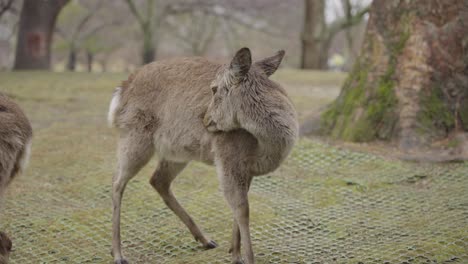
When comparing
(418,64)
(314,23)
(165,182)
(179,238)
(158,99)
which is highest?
(314,23)

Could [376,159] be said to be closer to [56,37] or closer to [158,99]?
[158,99]

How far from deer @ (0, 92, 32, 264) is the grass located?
97 centimetres

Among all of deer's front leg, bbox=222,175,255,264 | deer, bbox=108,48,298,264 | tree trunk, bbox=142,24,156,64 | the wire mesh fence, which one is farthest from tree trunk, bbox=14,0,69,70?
deer's front leg, bbox=222,175,255,264

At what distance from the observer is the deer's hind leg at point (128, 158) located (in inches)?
191

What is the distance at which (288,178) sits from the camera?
6684mm

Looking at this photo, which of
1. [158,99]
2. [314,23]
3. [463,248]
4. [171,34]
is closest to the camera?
[463,248]

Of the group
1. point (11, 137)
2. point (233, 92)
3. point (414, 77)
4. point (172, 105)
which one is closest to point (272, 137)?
point (233, 92)

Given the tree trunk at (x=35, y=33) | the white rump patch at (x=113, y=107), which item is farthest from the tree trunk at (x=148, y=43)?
the white rump patch at (x=113, y=107)

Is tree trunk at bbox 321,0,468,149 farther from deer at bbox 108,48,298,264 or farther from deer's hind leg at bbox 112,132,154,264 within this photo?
deer's hind leg at bbox 112,132,154,264

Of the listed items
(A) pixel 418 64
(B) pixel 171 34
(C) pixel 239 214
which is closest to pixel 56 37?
(B) pixel 171 34

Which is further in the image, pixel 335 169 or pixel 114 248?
pixel 335 169

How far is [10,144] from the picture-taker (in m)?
3.93

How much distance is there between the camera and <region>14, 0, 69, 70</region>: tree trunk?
16172 mm

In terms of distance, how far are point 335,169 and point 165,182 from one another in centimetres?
237
